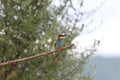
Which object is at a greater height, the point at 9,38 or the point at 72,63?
the point at 9,38

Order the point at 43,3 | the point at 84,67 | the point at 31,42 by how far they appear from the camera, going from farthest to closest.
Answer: the point at 84,67
the point at 43,3
the point at 31,42

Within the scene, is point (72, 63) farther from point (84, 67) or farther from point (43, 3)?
point (43, 3)

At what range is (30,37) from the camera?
12.0 metres

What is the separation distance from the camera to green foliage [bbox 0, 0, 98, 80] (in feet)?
38.4

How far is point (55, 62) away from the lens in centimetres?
1240

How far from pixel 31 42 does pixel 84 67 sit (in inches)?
100

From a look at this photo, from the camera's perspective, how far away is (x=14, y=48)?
11.7 m

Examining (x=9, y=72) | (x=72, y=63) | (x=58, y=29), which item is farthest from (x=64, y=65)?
(x=9, y=72)

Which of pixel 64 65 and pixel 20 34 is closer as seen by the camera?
pixel 20 34

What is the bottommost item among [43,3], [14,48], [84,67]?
[84,67]

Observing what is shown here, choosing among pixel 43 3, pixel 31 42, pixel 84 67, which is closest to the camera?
pixel 31 42

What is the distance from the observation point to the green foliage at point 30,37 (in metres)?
11.7

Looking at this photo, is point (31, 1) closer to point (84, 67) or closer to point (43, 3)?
point (43, 3)

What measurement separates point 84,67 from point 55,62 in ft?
4.45
